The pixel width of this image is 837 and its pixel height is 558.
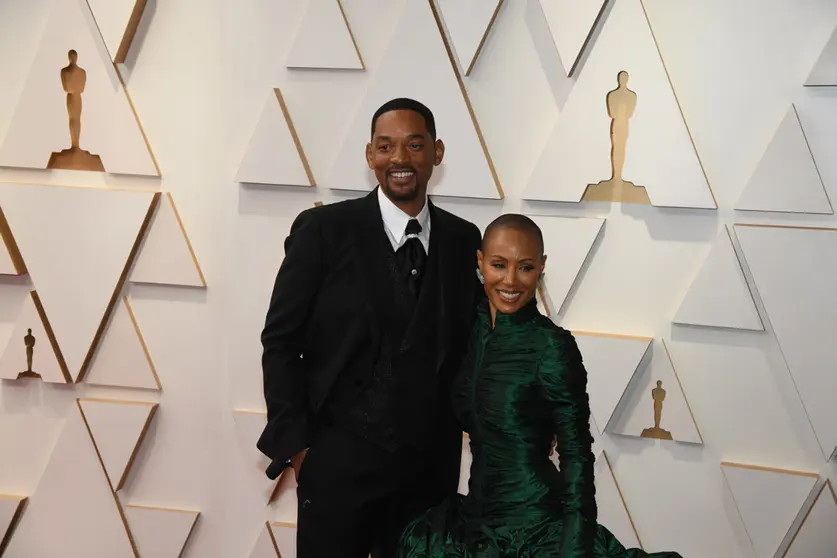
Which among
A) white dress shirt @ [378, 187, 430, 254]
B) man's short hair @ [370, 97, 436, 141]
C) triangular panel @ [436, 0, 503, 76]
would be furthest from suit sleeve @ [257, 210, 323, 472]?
triangular panel @ [436, 0, 503, 76]

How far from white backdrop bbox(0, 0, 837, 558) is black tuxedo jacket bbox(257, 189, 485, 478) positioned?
0.68 metres

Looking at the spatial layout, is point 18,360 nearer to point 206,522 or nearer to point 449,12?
point 206,522

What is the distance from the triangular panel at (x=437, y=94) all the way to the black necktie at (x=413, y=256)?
680mm

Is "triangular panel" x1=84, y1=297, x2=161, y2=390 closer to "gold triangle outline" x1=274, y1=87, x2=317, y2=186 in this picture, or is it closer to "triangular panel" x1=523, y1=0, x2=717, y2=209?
"gold triangle outline" x1=274, y1=87, x2=317, y2=186

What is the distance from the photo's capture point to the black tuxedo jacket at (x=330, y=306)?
155 cm

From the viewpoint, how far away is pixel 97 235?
95.6 inches

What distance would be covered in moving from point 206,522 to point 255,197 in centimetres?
95

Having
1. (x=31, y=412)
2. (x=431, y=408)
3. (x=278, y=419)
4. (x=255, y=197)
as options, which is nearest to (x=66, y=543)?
(x=31, y=412)

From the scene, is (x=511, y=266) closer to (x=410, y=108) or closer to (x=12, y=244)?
(x=410, y=108)

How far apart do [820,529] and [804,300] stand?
565mm

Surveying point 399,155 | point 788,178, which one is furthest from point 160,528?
point 788,178

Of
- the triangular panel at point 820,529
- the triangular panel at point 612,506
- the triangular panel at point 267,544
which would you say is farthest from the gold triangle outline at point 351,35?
the triangular panel at point 820,529

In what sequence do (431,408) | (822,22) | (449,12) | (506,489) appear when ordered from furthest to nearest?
(449,12) < (822,22) < (431,408) < (506,489)

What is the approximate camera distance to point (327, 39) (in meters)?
2.26
